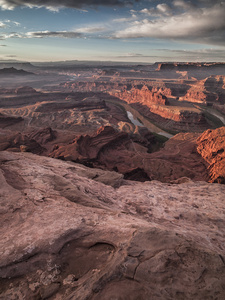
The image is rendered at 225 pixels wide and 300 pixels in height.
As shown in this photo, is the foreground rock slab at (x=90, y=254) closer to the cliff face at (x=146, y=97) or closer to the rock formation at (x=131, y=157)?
the rock formation at (x=131, y=157)

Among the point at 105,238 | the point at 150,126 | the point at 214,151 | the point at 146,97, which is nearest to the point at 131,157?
the point at 214,151

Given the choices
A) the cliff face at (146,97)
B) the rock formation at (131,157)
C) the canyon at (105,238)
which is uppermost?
the cliff face at (146,97)

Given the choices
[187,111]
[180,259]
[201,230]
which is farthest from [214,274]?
[187,111]

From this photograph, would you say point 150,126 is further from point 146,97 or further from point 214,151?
point 214,151

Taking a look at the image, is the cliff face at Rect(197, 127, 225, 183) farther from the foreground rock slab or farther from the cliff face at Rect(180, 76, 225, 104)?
the cliff face at Rect(180, 76, 225, 104)

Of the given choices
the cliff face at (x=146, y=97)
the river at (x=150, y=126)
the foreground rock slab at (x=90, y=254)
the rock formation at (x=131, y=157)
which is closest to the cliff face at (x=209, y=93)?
the cliff face at (x=146, y=97)

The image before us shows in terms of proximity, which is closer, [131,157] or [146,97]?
[131,157]

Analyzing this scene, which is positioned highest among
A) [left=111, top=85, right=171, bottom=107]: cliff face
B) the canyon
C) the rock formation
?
[left=111, top=85, right=171, bottom=107]: cliff face

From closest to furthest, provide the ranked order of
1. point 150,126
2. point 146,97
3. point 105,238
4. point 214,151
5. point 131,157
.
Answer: point 105,238 < point 214,151 < point 131,157 < point 150,126 < point 146,97

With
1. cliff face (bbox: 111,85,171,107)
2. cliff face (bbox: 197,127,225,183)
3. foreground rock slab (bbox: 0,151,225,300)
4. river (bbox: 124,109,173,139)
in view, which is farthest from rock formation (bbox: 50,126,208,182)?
cliff face (bbox: 111,85,171,107)

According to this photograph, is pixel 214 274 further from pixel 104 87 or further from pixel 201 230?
pixel 104 87

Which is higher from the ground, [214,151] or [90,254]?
[90,254]
